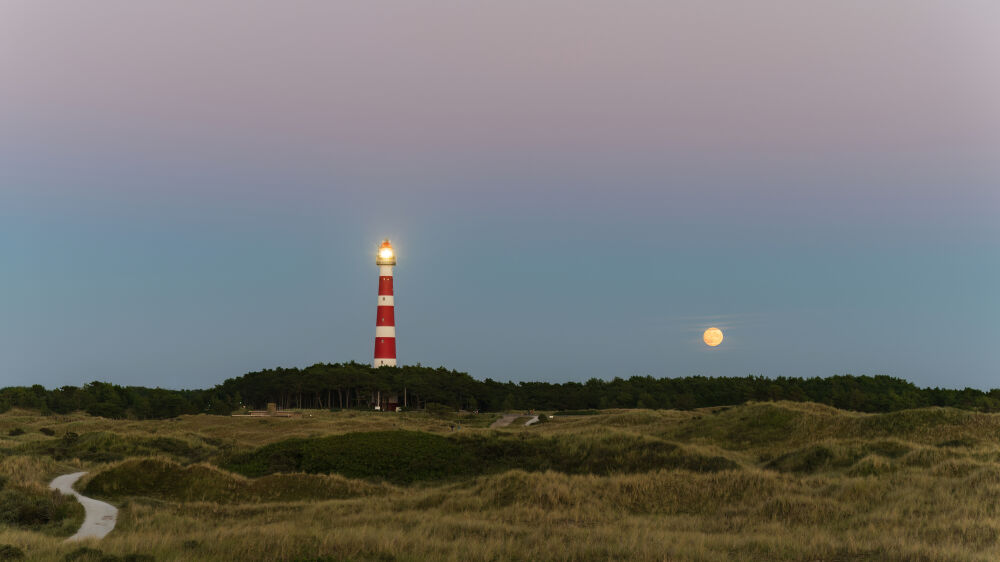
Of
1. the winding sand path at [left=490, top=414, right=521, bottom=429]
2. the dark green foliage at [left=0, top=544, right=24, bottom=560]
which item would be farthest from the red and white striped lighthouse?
the dark green foliage at [left=0, top=544, right=24, bottom=560]

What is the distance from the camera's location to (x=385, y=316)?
113 meters

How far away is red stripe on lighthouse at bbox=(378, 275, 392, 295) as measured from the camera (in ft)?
373

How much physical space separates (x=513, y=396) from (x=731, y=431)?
63774 millimetres

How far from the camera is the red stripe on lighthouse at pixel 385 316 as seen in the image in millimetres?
113062

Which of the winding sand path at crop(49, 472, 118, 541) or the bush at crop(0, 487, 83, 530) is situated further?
the bush at crop(0, 487, 83, 530)

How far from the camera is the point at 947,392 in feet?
395

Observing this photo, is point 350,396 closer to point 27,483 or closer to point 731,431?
point 731,431

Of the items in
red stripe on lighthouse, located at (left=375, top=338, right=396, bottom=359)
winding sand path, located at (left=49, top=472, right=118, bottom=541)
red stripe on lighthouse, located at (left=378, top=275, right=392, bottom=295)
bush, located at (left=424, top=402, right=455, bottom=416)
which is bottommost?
winding sand path, located at (left=49, top=472, right=118, bottom=541)

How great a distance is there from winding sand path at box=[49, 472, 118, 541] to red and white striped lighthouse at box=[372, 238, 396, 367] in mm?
73939

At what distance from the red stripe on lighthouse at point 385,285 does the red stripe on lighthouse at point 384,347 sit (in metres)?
7.38

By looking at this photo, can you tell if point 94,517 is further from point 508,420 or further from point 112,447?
point 508,420

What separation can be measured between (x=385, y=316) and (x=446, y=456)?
203 ft

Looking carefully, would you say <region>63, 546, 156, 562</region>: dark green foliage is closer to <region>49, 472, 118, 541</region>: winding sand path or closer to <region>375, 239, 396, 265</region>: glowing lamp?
<region>49, 472, 118, 541</region>: winding sand path

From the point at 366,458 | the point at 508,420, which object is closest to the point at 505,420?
the point at 508,420
